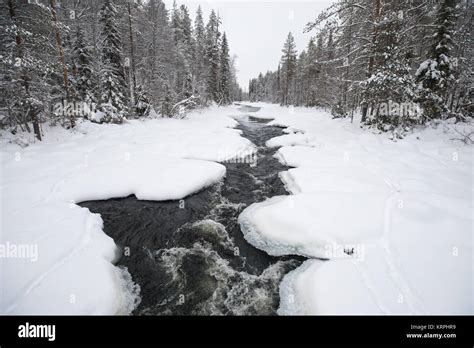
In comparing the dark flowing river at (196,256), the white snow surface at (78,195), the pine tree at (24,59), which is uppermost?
the pine tree at (24,59)

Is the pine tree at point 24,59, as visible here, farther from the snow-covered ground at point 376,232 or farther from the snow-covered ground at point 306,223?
the snow-covered ground at point 376,232

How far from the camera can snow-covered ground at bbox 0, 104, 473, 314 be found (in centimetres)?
341

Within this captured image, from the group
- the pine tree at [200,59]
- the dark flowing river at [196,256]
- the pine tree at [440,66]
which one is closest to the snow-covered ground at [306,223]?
the dark flowing river at [196,256]

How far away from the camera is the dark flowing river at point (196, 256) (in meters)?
3.70

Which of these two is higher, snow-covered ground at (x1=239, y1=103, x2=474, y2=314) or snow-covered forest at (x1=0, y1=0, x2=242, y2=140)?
snow-covered forest at (x1=0, y1=0, x2=242, y2=140)

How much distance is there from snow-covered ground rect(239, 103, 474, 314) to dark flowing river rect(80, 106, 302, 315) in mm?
365

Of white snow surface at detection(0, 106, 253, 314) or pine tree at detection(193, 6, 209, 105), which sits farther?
pine tree at detection(193, 6, 209, 105)

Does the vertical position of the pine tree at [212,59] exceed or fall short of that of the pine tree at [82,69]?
it exceeds it

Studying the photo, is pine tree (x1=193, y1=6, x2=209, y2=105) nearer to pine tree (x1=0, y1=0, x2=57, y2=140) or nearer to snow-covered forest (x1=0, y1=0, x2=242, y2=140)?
snow-covered forest (x1=0, y1=0, x2=242, y2=140)

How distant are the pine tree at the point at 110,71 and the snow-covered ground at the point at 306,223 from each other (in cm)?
649

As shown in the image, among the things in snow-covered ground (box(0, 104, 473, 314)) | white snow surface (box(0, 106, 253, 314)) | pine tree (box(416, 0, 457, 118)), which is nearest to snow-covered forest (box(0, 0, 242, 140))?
white snow surface (box(0, 106, 253, 314))

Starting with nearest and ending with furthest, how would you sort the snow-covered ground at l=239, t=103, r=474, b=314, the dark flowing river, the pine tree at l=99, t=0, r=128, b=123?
the snow-covered ground at l=239, t=103, r=474, b=314 < the dark flowing river < the pine tree at l=99, t=0, r=128, b=123

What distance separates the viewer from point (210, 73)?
3544 centimetres
